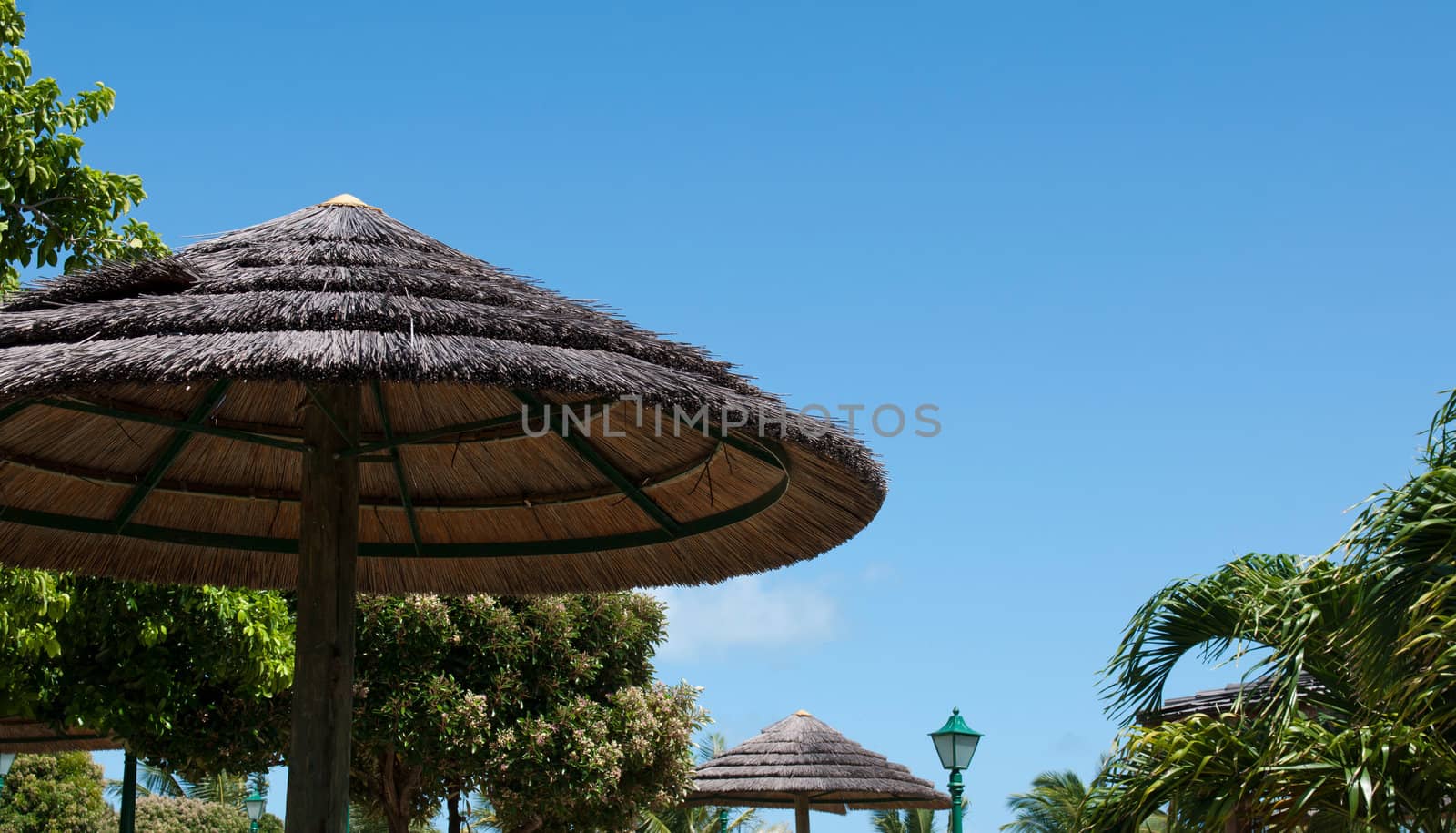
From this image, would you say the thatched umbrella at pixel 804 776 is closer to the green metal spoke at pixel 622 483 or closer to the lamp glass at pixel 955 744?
the lamp glass at pixel 955 744

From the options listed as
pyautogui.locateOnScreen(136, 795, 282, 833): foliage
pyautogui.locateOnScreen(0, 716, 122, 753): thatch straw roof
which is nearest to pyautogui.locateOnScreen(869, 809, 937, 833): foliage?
pyautogui.locateOnScreen(136, 795, 282, 833): foliage

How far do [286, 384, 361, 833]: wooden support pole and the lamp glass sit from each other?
823 cm

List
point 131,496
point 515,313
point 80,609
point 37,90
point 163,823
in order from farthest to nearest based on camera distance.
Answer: point 163,823 → point 80,609 → point 37,90 → point 131,496 → point 515,313

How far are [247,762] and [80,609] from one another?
452cm

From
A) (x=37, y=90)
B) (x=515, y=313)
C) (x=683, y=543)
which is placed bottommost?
(x=683, y=543)

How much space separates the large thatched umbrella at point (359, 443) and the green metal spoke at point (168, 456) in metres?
0.01

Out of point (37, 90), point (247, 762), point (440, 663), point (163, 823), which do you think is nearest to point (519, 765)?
point (440, 663)

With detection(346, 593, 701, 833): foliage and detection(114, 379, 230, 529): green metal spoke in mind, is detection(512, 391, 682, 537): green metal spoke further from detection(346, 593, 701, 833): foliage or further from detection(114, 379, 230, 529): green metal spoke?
detection(346, 593, 701, 833): foliage

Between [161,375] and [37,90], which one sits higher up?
[37,90]

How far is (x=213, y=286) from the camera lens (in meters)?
4.96

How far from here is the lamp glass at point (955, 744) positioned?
12586 millimetres

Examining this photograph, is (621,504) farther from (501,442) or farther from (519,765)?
(519,765)

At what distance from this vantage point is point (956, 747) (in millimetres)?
12609

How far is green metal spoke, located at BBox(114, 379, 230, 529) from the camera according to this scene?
597 cm
